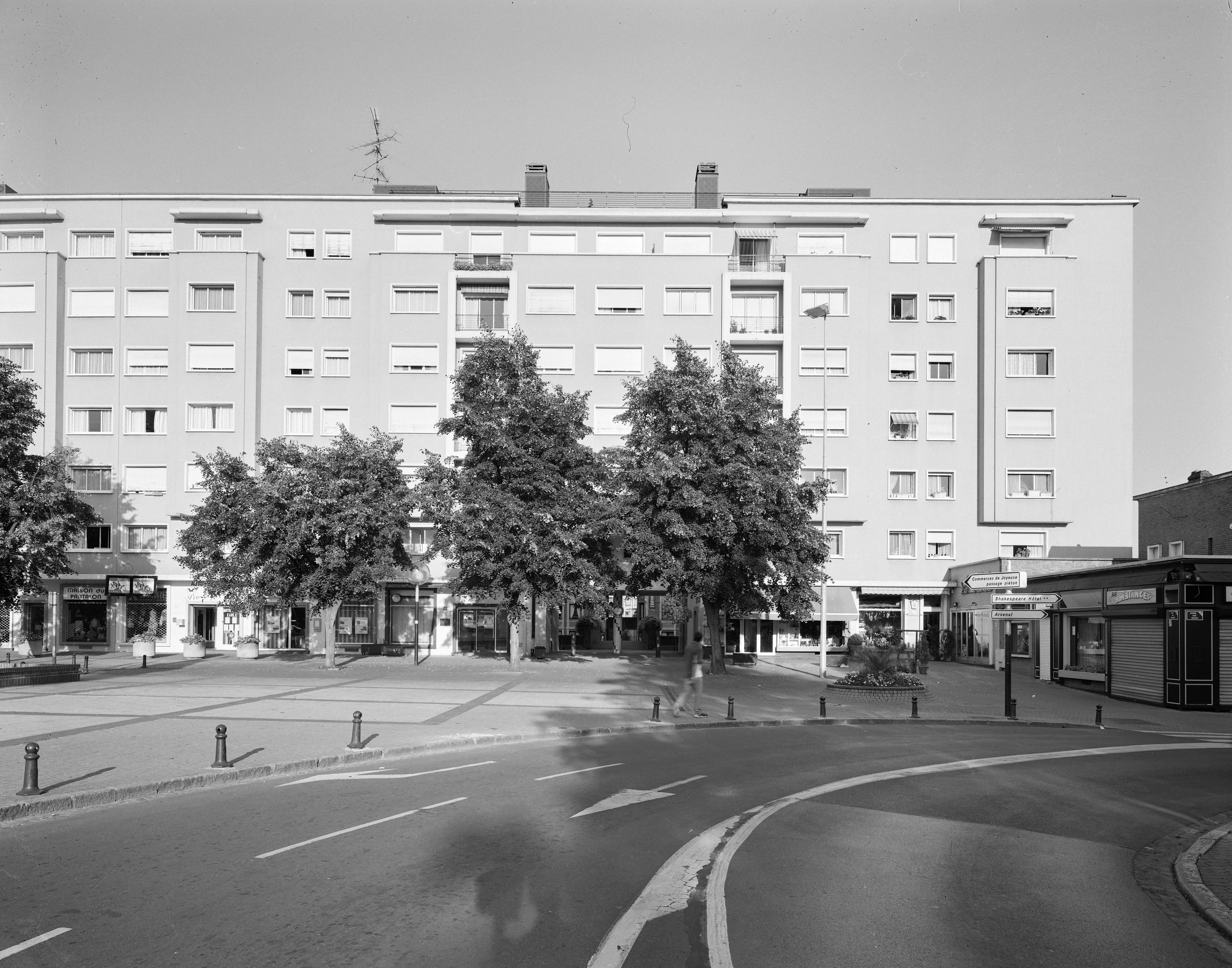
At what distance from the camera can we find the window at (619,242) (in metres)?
51.6

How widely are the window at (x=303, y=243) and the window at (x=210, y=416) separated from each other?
9100 mm

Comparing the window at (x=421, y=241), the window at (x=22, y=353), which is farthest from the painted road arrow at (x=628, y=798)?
the window at (x=22, y=353)

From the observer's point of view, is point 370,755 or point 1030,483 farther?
point 1030,483

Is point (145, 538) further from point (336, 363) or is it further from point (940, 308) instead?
point (940, 308)

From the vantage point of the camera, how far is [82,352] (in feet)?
162

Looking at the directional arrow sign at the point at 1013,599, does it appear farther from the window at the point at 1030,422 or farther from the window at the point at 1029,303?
the window at the point at 1029,303

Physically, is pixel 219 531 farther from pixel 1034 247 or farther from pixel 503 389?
pixel 1034 247

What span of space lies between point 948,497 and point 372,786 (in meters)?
42.8

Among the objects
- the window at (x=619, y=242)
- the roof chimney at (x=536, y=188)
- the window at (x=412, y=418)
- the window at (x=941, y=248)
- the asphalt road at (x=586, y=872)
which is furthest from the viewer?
the roof chimney at (x=536, y=188)

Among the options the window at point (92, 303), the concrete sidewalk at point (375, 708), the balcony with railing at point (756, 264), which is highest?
the balcony with railing at point (756, 264)

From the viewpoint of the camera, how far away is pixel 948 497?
49656mm

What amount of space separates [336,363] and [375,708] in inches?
1243

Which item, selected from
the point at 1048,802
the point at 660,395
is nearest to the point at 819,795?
the point at 1048,802

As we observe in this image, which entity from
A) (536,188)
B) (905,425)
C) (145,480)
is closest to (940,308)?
(905,425)
